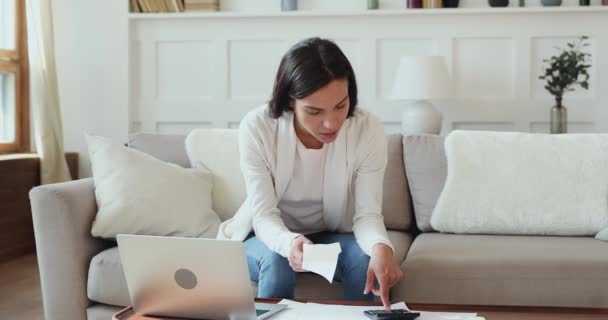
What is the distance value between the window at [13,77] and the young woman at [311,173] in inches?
96.4

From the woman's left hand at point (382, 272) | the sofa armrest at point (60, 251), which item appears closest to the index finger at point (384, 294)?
the woman's left hand at point (382, 272)

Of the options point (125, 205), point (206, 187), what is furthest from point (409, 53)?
point (125, 205)

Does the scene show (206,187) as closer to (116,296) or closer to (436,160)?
(116,296)

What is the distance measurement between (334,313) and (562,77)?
2747mm

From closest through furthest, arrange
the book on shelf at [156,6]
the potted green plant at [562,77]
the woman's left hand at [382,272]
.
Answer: the woman's left hand at [382,272] < the potted green plant at [562,77] < the book on shelf at [156,6]

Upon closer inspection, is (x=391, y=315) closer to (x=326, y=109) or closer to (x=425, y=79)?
(x=326, y=109)

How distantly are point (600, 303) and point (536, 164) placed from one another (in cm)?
60

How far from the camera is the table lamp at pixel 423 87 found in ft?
12.7

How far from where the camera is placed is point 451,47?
13.8 ft

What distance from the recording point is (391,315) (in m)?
1.48

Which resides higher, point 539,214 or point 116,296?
point 539,214

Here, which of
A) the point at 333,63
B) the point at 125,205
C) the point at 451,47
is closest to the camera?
the point at 333,63

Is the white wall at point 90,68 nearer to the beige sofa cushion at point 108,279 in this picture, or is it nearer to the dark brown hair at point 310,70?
the beige sofa cushion at point 108,279

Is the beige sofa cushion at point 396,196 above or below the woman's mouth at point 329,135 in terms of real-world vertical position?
below
